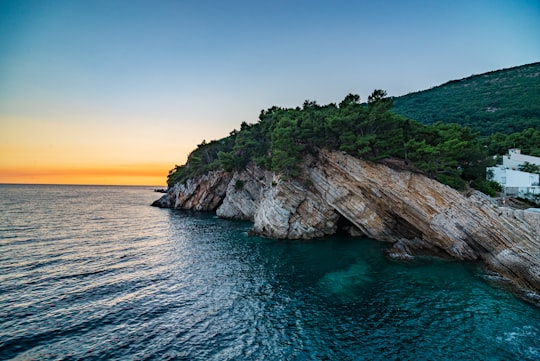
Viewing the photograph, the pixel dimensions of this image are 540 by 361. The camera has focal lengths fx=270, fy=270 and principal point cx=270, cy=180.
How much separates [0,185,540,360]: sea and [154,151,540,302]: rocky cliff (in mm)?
3120

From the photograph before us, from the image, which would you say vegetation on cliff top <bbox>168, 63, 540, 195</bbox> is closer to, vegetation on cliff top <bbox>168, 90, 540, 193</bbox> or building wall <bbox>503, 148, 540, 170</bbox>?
vegetation on cliff top <bbox>168, 90, 540, 193</bbox>

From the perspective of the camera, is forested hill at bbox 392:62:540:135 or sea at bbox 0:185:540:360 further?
forested hill at bbox 392:62:540:135

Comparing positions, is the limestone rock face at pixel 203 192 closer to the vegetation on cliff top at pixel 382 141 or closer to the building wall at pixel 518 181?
the vegetation on cliff top at pixel 382 141

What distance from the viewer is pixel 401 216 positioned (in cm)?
3175

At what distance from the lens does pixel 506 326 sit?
15141 millimetres

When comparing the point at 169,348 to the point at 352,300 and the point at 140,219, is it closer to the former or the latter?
the point at 352,300

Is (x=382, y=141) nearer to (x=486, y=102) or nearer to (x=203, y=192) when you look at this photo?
(x=203, y=192)

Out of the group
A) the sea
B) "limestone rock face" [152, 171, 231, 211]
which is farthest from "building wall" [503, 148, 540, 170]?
"limestone rock face" [152, 171, 231, 211]

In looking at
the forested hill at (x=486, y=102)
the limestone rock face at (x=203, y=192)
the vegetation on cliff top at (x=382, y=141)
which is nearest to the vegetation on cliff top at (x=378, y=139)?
the vegetation on cliff top at (x=382, y=141)

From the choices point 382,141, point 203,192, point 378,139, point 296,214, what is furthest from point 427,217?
point 203,192

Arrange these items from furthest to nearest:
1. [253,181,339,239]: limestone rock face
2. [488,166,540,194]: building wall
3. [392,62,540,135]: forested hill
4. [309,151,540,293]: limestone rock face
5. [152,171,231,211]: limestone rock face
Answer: [392,62,540,135]: forested hill → [152,171,231,211]: limestone rock face → [253,181,339,239]: limestone rock face → [488,166,540,194]: building wall → [309,151,540,293]: limestone rock face

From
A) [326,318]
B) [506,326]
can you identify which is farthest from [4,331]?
[506,326]

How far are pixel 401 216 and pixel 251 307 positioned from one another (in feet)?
72.9

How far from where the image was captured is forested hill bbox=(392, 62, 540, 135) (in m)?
72.7
